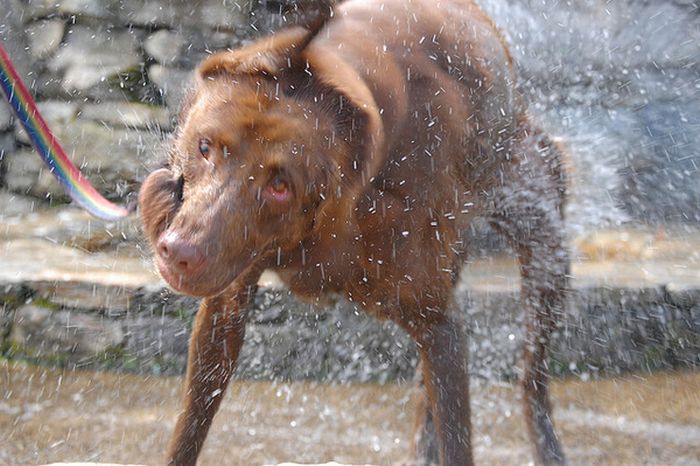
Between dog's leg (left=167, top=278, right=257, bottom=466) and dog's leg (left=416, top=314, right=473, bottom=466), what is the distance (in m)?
0.53

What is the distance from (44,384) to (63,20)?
101 inches

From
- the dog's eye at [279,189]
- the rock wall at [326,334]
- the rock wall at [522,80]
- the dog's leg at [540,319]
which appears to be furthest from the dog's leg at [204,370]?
the rock wall at [522,80]

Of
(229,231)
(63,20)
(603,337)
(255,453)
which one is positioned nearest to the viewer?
(229,231)

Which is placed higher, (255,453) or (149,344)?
(255,453)

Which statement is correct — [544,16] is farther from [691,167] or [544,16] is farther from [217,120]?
[217,120]

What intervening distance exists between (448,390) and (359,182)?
2.34 feet

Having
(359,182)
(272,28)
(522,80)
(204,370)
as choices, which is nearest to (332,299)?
(204,370)

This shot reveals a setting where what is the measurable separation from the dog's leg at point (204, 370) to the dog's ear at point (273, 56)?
69 cm

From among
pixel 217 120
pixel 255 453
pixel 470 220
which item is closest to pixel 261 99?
pixel 217 120

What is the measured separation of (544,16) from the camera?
6012mm

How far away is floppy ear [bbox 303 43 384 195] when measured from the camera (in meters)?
2.34

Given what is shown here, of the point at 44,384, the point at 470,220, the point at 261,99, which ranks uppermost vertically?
the point at 261,99

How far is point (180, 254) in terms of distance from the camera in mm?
2055

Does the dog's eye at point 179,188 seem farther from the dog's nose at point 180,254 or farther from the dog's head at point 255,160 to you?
the dog's nose at point 180,254
